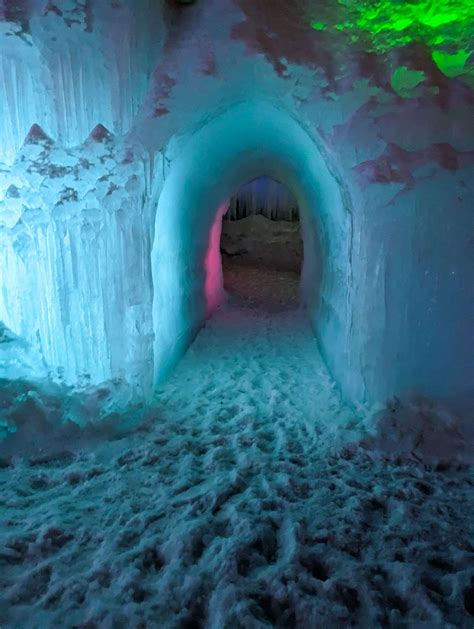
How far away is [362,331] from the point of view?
320 centimetres

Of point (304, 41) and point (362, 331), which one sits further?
point (362, 331)

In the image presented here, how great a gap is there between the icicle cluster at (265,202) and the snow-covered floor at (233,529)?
9.76m

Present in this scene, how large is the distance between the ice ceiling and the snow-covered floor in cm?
61

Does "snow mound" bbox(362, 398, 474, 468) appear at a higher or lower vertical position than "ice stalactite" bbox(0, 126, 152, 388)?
lower

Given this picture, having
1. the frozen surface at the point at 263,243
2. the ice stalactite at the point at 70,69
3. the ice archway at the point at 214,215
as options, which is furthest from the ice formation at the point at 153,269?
the frozen surface at the point at 263,243

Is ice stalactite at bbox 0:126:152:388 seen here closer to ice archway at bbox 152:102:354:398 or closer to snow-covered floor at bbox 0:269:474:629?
ice archway at bbox 152:102:354:398

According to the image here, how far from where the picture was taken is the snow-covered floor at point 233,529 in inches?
63.2

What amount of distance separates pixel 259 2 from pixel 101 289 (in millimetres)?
2265

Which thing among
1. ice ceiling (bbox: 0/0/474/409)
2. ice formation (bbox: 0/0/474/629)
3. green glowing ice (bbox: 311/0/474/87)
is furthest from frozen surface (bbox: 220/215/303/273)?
green glowing ice (bbox: 311/0/474/87)

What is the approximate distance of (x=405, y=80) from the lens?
278 cm

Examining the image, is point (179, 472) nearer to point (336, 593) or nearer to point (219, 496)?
point (219, 496)

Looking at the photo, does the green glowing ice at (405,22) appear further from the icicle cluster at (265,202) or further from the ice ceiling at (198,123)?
the icicle cluster at (265,202)

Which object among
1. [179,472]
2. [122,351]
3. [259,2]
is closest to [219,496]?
[179,472]

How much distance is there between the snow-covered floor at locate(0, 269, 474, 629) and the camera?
5.27 ft
